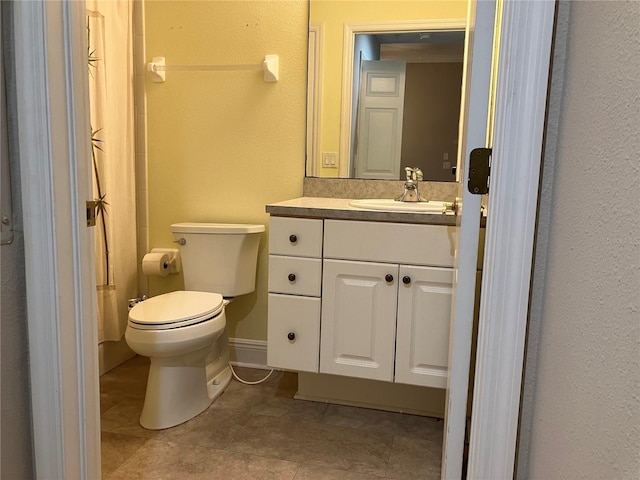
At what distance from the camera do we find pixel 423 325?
1842 millimetres

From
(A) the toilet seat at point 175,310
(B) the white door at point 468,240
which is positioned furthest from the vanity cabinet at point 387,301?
(B) the white door at point 468,240

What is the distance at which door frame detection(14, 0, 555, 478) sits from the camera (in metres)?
0.80

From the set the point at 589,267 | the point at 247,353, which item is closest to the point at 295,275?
the point at 247,353

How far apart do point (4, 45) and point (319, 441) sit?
159cm

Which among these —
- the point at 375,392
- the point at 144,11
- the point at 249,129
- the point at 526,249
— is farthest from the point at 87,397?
the point at 144,11

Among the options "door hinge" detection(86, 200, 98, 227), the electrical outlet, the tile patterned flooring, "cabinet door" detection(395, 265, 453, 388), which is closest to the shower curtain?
the tile patterned flooring

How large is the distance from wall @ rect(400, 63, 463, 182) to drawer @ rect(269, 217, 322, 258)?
2.08 ft

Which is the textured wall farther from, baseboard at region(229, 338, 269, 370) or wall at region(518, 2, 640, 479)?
baseboard at region(229, 338, 269, 370)

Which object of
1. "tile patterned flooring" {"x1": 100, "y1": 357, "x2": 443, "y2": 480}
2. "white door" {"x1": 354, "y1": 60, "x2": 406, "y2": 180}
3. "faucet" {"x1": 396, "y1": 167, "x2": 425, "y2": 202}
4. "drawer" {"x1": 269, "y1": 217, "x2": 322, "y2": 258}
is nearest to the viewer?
"tile patterned flooring" {"x1": 100, "y1": 357, "x2": 443, "y2": 480}

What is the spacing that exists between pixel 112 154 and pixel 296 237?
1.02m

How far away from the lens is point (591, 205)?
25.0 inches

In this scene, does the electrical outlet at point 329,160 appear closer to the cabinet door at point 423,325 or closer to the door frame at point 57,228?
the cabinet door at point 423,325

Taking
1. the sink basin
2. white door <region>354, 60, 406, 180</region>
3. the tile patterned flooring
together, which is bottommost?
the tile patterned flooring

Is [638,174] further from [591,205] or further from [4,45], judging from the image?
[4,45]
